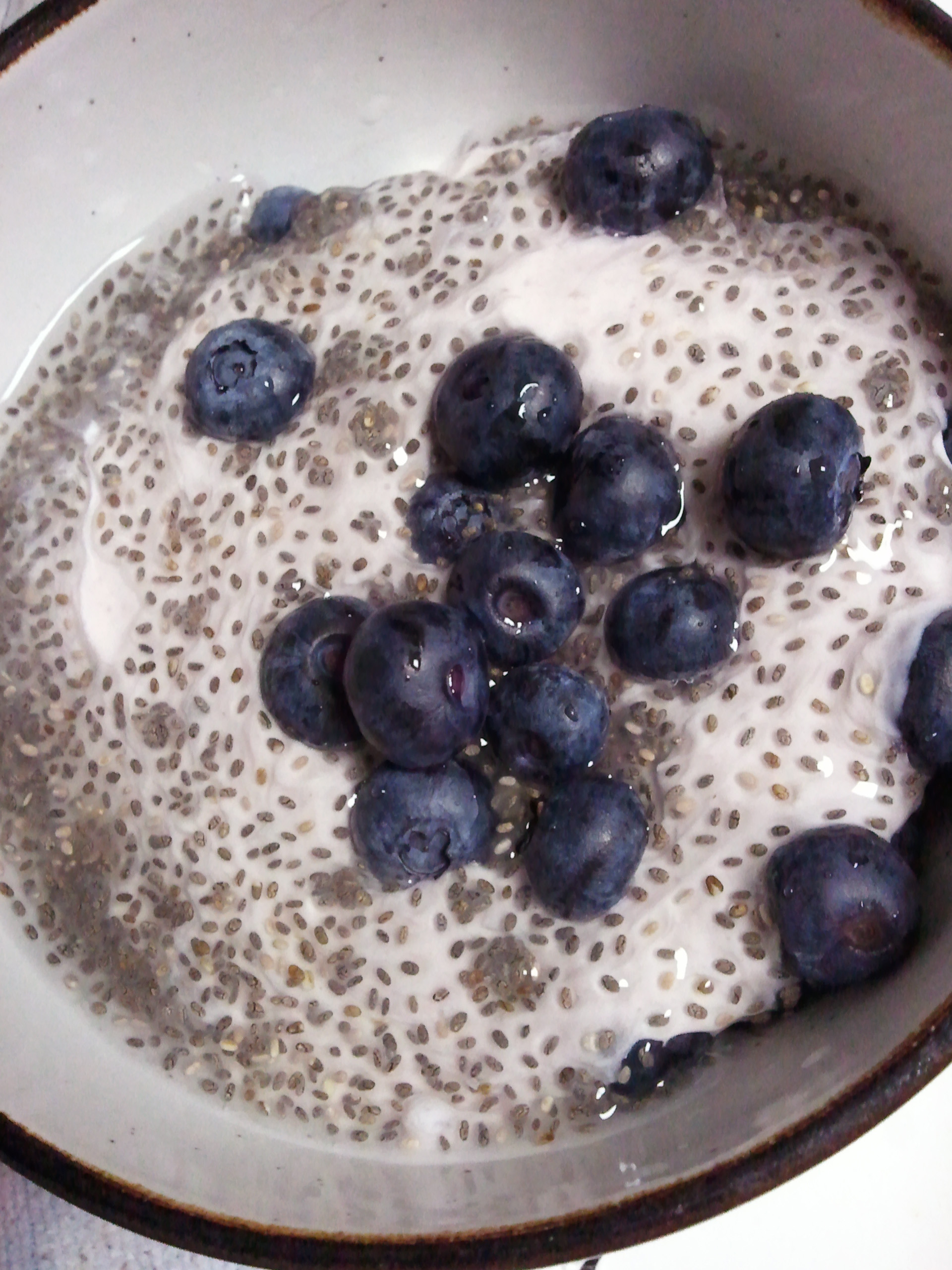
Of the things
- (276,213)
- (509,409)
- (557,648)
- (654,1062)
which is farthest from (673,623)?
(276,213)

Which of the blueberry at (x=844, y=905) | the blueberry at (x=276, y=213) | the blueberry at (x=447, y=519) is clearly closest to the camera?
the blueberry at (x=844, y=905)

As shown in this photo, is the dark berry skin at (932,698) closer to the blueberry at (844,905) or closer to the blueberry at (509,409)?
the blueberry at (844,905)

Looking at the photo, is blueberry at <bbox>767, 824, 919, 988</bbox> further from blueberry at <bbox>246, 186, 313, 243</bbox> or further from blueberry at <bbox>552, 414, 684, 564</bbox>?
blueberry at <bbox>246, 186, 313, 243</bbox>

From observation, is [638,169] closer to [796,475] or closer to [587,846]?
[796,475]

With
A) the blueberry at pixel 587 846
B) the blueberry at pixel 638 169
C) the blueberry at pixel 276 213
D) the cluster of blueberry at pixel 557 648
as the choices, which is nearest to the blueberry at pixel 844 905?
the cluster of blueberry at pixel 557 648

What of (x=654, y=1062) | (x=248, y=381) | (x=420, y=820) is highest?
(x=248, y=381)

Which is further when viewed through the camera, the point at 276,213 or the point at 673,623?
the point at 276,213
